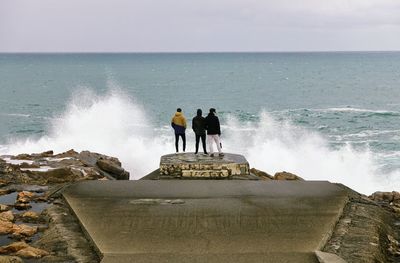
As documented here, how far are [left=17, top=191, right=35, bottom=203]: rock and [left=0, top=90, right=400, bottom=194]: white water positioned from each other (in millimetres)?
11324

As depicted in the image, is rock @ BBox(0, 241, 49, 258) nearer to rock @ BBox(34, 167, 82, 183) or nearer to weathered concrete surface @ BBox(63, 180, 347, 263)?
weathered concrete surface @ BBox(63, 180, 347, 263)

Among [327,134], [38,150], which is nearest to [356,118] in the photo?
[327,134]

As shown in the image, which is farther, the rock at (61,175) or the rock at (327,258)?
the rock at (61,175)

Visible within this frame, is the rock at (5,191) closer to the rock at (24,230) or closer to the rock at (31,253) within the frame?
the rock at (24,230)

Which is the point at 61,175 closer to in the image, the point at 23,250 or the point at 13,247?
the point at 13,247

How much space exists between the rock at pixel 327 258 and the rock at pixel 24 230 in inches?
204

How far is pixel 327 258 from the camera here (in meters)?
7.82

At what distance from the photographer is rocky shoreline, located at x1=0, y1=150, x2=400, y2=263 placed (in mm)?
8508

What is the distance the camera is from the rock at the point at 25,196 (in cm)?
1211

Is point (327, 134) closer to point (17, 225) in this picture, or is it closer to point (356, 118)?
point (356, 118)

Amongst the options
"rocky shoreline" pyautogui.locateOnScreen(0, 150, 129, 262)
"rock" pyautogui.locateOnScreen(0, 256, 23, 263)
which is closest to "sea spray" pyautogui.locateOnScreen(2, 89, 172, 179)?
"rocky shoreline" pyautogui.locateOnScreen(0, 150, 129, 262)

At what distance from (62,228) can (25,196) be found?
134 inches

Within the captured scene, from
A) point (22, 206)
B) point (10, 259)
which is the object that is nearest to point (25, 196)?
point (22, 206)

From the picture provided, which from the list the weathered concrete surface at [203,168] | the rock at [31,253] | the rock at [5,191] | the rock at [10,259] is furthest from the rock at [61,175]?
the rock at [10,259]
